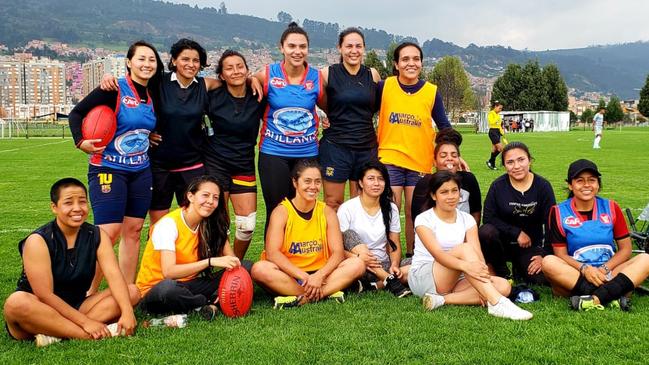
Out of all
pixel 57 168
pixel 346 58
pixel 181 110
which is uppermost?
pixel 346 58

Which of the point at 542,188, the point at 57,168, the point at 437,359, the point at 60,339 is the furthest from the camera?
the point at 57,168

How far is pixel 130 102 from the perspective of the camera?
191 inches

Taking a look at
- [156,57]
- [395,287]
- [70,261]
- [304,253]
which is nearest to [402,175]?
[395,287]

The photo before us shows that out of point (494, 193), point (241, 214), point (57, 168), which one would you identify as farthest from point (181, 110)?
point (57, 168)

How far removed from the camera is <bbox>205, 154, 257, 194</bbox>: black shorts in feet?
17.6

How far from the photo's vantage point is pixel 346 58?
564cm

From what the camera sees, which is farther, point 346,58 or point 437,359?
point 346,58

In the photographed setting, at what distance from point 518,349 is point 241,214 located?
2.78 m

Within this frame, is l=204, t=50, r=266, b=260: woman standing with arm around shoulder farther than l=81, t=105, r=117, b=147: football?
Yes

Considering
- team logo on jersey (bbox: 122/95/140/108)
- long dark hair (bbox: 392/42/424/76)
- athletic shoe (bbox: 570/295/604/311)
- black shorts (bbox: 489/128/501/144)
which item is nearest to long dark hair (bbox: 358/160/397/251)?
long dark hair (bbox: 392/42/424/76)

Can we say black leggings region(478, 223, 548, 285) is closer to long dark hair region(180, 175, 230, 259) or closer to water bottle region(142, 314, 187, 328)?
long dark hair region(180, 175, 230, 259)

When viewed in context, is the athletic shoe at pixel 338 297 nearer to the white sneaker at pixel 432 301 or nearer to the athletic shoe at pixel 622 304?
the white sneaker at pixel 432 301

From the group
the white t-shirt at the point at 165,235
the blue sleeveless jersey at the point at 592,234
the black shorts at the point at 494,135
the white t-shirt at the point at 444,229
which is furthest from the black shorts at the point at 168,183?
the black shorts at the point at 494,135

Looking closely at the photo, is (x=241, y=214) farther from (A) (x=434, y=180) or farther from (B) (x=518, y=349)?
(B) (x=518, y=349)
